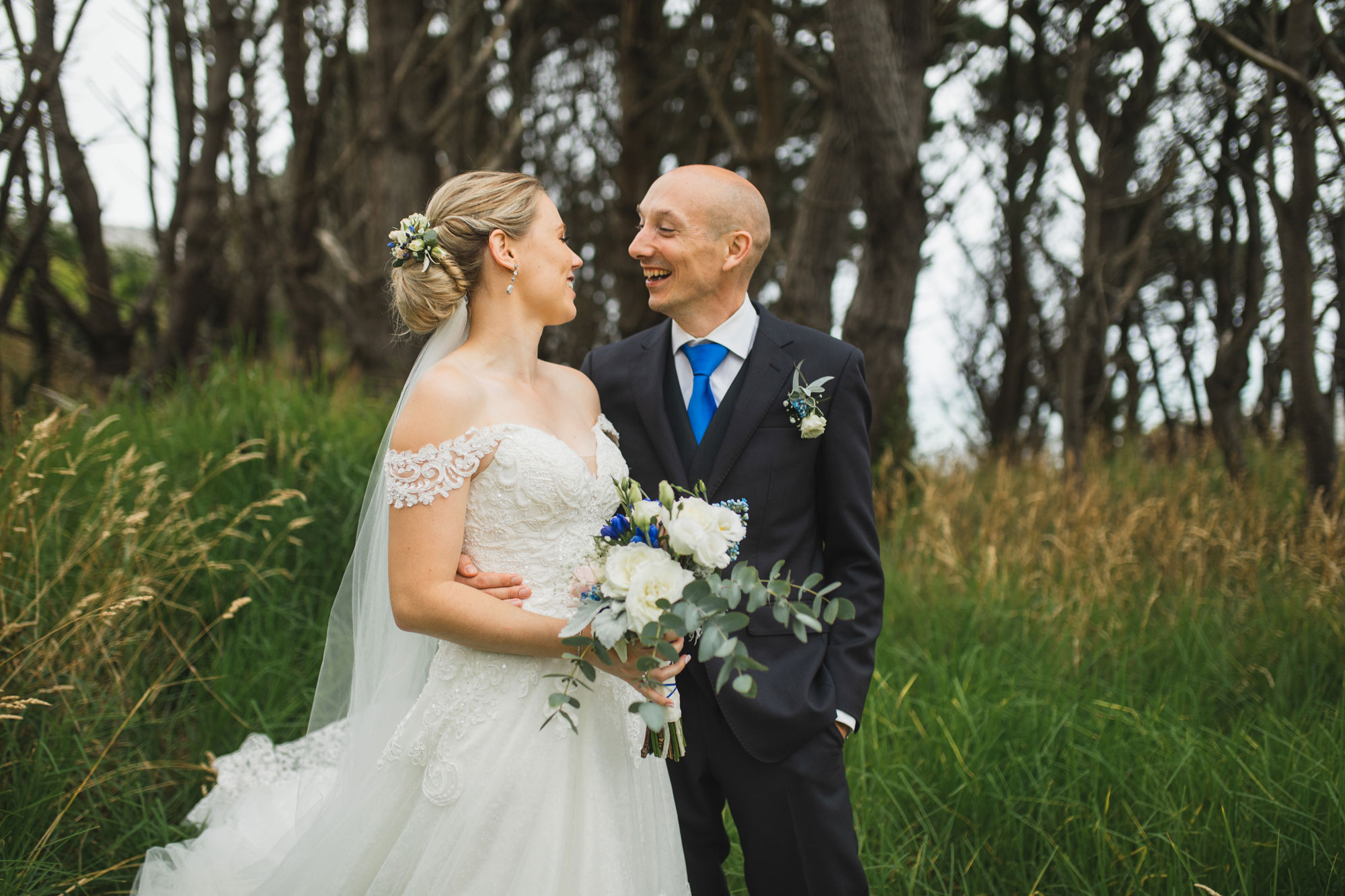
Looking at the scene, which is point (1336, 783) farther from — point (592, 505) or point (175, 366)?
point (175, 366)

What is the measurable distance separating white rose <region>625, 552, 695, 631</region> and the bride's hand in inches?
7.4

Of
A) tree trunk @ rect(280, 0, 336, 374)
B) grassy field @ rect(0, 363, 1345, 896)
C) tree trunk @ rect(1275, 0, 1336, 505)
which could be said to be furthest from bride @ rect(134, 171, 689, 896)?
tree trunk @ rect(280, 0, 336, 374)

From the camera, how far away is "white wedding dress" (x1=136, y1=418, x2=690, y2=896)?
220 centimetres

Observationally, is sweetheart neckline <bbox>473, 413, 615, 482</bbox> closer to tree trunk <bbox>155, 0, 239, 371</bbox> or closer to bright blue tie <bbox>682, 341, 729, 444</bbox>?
bright blue tie <bbox>682, 341, 729, 444</bbox>

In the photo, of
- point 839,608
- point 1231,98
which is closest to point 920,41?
point 1231,98

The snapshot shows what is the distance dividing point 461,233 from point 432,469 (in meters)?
0.67

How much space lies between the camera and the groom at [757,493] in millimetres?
2383

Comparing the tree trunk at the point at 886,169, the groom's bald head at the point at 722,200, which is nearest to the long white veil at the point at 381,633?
the groom's bald head at the point at 722,200

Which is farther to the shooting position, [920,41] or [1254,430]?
[1254,430]

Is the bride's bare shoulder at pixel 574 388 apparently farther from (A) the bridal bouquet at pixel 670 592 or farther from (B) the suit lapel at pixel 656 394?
(A) the bridal bouquet at pixel 670 592

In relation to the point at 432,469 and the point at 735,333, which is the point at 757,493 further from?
the point at 432,469

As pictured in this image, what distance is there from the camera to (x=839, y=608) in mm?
1941

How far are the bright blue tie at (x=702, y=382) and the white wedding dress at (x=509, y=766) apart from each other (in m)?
0.23

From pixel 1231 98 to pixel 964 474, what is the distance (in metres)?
3.20
